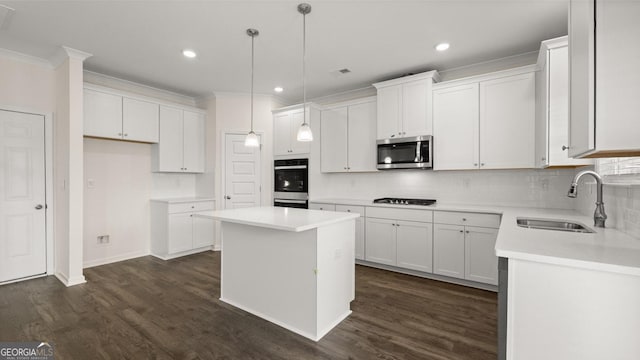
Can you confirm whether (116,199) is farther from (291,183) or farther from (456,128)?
(456,128)

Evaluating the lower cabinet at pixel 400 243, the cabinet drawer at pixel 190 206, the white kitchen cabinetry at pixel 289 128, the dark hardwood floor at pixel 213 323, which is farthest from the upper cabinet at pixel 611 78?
the cabinet drawer at pixel 190 206

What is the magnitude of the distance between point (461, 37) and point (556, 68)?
36.4 inches

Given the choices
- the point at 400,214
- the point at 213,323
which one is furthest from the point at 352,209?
the point at 213,323

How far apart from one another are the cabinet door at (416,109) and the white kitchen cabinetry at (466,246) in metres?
1.14

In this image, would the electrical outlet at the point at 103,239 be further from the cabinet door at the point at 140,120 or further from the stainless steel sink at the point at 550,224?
the stainless steel sink at the point at 550,224

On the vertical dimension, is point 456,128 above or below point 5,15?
below

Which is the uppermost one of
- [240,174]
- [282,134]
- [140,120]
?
[140,120]

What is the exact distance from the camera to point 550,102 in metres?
2.55

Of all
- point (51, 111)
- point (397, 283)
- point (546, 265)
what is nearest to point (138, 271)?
point (51, 111)

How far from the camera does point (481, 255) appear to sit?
10.3ft

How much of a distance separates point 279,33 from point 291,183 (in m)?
2.49

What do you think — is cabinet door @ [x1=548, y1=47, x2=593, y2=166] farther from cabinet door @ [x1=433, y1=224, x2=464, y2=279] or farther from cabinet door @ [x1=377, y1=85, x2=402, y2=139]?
cabinet door @ [x1=377, y1=85, x2=402, y2=139]

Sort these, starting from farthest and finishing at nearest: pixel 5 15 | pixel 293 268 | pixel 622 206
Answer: pixel 5 15 → pixel 293 268 → pixel 622 206

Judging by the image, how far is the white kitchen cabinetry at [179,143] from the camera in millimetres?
4520
